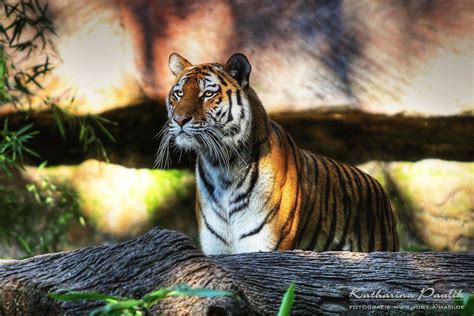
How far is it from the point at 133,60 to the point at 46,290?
441 centimetres

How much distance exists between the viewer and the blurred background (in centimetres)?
706

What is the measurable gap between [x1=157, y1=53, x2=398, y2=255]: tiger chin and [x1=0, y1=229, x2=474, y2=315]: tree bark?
6.33 feet

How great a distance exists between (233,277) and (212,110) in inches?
108

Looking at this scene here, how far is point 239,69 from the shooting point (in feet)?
18.5

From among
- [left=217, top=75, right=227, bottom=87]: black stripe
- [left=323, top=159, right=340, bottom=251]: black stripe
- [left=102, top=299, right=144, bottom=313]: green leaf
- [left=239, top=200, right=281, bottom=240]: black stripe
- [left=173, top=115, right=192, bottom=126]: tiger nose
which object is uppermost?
[left=102, top=299, right=144, bottom=313]: green leaf

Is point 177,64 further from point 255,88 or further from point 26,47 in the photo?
point 26,47

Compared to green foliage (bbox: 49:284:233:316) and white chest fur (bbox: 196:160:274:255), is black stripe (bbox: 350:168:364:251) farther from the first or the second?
green foliage (bbox: 49:284:233:316)

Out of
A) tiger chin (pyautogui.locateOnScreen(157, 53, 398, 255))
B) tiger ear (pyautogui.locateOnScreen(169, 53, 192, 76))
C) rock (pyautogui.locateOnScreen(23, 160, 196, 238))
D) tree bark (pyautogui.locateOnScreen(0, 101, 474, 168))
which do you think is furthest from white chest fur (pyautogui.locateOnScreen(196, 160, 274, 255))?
rock (pyautogui.locateOnScreen(23, 160, 196, 238))

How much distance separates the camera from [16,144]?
619 centimetres

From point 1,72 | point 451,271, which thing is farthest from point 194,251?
point 1,72

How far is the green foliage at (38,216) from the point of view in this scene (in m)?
7.38

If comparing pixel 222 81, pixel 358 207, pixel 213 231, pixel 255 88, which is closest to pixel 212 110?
pixel 222 81

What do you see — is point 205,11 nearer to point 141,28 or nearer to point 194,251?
point 141,28

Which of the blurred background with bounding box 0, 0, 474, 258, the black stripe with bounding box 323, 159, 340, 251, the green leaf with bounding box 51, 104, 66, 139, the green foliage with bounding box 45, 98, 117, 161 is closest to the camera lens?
the black stripe with bounding box 323, 159, 340, 251
